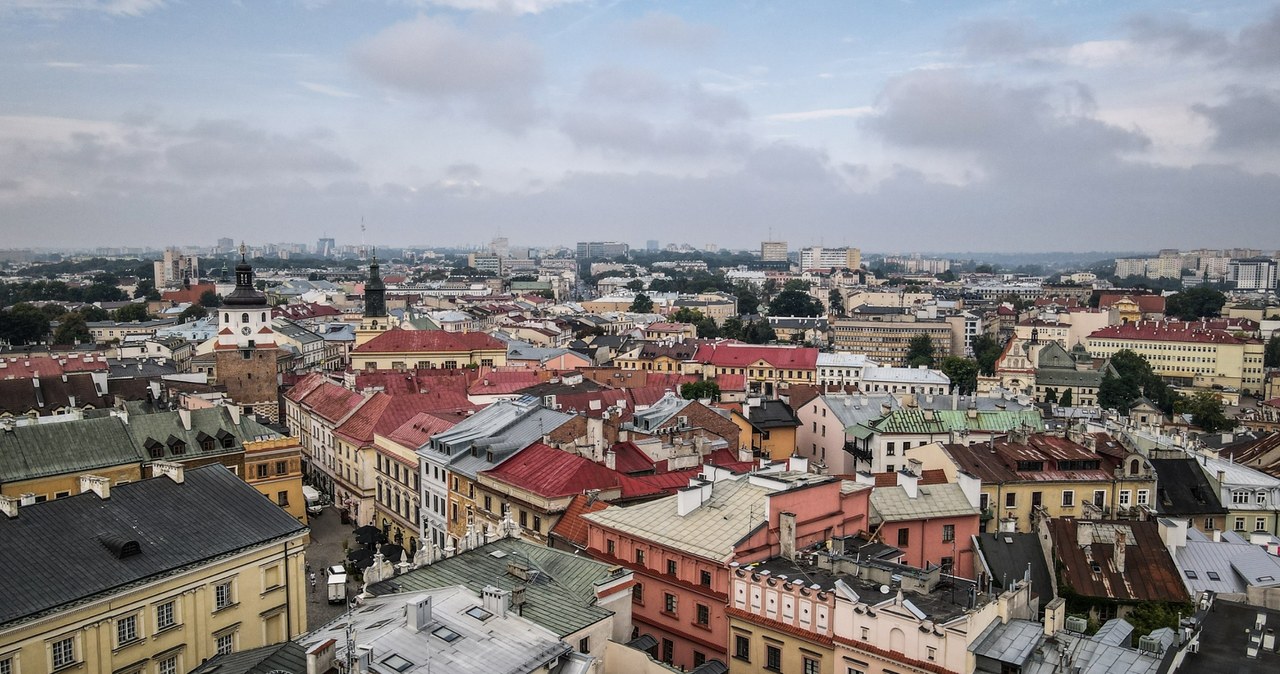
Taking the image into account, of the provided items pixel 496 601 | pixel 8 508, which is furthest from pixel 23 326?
pixel 496 601

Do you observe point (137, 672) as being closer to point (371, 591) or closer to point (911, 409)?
point (371, 591)

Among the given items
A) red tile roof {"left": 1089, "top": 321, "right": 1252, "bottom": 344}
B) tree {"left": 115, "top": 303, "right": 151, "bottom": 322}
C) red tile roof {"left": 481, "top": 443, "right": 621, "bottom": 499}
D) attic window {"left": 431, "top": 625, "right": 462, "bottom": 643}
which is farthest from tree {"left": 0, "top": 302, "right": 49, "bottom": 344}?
red tile roof {"left": 1089, "top": 321, "right": 1252, "bottom": 344}

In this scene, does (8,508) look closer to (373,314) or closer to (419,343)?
(419,343)

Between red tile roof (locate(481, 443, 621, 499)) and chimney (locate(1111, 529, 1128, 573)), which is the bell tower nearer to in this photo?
red tile roof (locate(481, 443, 621, 499))

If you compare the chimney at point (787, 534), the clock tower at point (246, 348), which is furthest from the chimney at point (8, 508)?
the clock tower at point (246, 348)

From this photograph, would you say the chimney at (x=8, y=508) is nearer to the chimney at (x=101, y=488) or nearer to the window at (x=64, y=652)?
the chimney at (x=101, y=488)

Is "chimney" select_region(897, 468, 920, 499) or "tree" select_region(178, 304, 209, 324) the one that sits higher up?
"chimney" select_region(897, 468, 920, 499)

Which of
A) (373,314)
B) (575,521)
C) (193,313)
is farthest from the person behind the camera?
(193,313)
